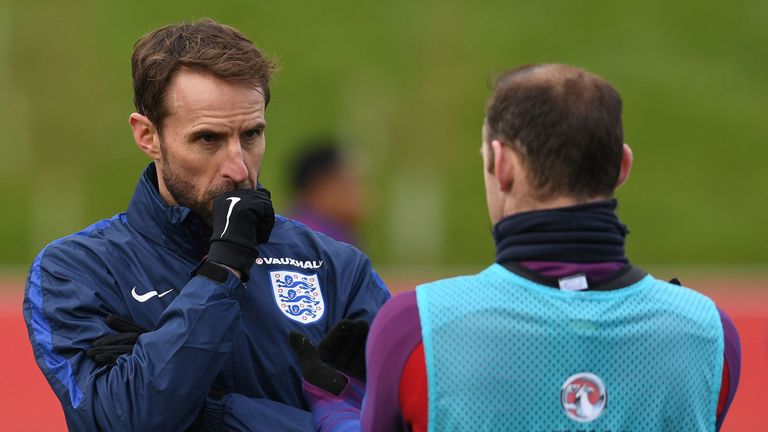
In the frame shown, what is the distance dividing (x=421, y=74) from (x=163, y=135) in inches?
951

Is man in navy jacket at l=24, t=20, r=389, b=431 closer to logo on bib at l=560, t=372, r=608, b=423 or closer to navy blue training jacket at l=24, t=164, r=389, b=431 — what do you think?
navy blue training jacket at l=24, t=164, r=389, b=431

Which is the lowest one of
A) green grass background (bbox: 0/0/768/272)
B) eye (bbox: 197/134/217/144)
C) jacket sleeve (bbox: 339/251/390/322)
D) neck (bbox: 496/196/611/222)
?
green grass background (bbox: 0/0/768/272)

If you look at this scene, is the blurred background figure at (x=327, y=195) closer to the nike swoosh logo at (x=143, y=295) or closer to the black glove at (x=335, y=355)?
the nike swoosh logo at (x=143, y=295)

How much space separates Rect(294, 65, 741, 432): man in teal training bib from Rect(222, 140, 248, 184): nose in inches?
37.3

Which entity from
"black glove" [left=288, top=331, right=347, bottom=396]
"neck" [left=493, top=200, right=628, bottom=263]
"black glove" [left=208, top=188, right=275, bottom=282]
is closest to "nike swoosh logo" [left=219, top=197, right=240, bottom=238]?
"black glove" [left=208, top=188, right=275, bottom=282]

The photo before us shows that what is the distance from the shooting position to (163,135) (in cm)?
353

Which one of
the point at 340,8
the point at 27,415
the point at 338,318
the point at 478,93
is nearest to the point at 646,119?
the point at 478,93

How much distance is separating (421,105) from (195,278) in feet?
77.7

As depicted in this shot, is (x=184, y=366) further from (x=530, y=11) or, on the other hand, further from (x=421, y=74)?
(x=530, y=11)

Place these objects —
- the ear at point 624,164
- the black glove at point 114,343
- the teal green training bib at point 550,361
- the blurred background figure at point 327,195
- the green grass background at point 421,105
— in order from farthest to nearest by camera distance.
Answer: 1. the green grass background at point 421,105
2. the blurred background figure at point 327,195
3. the black glove at point 114,343
4. the ear at point 624,164
5. the teal green training bib at point 550,361

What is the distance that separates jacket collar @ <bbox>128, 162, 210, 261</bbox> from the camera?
11.3ft

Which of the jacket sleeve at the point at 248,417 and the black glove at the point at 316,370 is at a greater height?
the black glove at the point at 316,370

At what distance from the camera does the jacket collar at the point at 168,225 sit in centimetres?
343

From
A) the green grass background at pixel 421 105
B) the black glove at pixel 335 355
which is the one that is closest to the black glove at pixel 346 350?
the black glove at pixel 335 355
